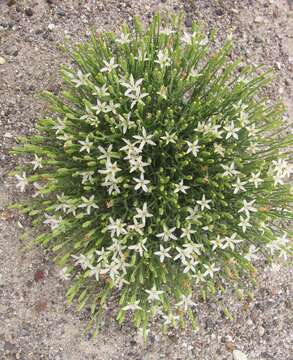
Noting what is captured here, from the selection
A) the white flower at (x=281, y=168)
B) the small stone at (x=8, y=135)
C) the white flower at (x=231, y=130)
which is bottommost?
the small stone at (x=8, y=135)

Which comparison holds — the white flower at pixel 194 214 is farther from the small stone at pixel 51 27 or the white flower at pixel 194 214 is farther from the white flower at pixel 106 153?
the small stone at pixel 51 27

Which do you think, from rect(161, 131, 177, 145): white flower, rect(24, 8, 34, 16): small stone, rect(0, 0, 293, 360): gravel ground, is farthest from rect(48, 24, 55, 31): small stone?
rect(161, 131, 177, 145): white flower

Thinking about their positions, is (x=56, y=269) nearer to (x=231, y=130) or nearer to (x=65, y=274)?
(x=65, y=274)

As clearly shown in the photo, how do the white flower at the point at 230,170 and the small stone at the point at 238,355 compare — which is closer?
the white flower at the point at 230,170

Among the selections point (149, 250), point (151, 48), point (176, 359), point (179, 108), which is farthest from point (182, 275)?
point (151, 48)

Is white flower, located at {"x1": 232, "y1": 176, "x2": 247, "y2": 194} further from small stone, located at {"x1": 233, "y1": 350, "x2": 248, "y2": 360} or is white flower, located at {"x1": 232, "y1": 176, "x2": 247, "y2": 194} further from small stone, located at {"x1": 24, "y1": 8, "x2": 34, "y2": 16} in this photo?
small stone, located at {"x1": 24, "y1": 8, "x2": 34, "y2": 16}

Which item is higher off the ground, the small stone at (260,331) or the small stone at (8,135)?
the small stone at (8,135)

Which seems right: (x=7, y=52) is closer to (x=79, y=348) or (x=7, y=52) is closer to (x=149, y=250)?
(x=149, y=250)

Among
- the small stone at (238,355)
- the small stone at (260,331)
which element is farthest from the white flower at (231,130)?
the small stone at (238,355)
